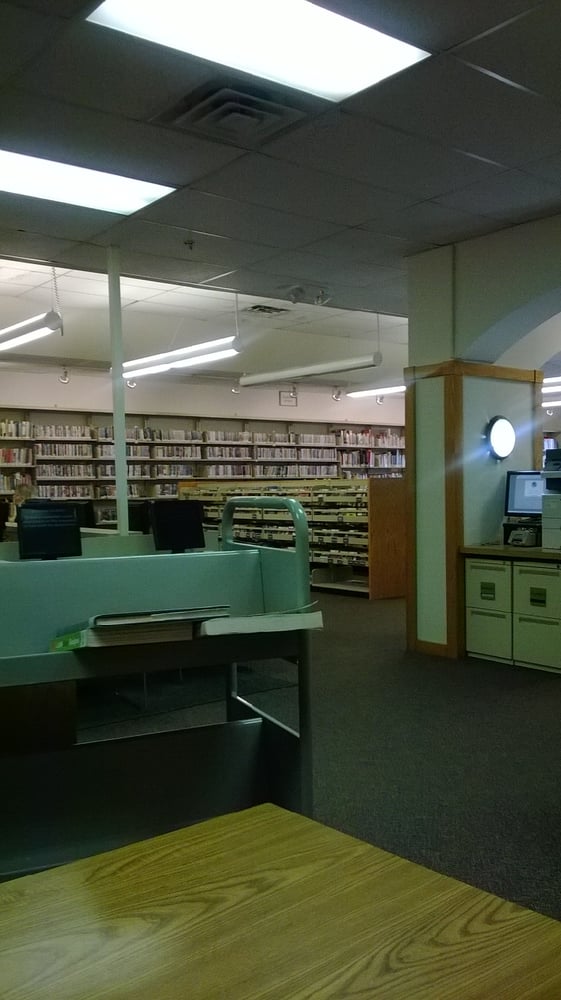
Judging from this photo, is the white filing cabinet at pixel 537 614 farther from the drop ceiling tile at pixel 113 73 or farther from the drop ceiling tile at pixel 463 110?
the drop ceiling tile at pixel 113 73

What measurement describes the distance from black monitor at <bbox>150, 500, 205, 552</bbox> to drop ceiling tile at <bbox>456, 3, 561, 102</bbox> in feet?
7.34

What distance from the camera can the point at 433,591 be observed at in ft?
19.9

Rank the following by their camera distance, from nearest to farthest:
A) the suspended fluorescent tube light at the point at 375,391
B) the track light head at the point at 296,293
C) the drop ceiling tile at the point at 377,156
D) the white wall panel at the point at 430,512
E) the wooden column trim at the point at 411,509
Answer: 1. the drop ceiling tile at the point at 377,156
2. the white wall panel at the point at 430,512
3. the wooden column trim at the point at 411,509
4. the track light head at the point at 296,293
5. the suspended fluorescent tube light at the point at 375,391

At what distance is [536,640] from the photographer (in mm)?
5484

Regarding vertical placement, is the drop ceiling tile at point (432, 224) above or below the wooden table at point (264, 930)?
above

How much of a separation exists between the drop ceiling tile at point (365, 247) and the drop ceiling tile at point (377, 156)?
3.24ft

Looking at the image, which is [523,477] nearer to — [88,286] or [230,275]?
[230,275]

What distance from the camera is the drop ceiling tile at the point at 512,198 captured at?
4617 mm

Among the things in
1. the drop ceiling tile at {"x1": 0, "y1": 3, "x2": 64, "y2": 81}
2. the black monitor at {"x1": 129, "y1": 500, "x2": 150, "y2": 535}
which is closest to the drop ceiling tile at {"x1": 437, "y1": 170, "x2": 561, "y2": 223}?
the drop ceiling tile at {"x1": 0, "y1": 3, "x2": 64, "y2": 81}

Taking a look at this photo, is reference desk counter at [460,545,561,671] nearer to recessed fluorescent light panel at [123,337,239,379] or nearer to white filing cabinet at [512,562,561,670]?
white filing cabinet at [512,562,561,670]

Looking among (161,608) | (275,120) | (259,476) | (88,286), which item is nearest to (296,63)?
(275,120)

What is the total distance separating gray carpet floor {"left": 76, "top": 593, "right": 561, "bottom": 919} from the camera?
2859 millimetres

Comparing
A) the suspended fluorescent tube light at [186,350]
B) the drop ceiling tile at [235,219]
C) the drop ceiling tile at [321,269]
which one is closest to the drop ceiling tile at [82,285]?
the suspended fluorescent tube light at [186,350]

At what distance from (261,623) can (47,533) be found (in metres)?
1.15
